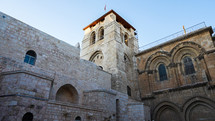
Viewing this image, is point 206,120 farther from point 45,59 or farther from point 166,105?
point 45,59

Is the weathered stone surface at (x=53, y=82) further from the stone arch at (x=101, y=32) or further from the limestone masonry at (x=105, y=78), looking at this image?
the stone arch at (x=101, y=32)

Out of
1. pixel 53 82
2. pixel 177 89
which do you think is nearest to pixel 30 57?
pixel 53 82

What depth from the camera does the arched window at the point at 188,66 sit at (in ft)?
40.5

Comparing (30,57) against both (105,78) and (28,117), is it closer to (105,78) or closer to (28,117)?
(28,117)

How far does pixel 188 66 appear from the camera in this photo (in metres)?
12.6

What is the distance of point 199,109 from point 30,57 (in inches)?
465

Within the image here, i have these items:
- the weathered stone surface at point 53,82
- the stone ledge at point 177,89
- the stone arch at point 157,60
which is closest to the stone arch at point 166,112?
the stone ledge at point 177,89

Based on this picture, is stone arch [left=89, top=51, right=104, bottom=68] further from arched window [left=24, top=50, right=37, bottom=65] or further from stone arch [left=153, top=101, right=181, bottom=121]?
arched window [left=24, top=50, right=37, bottom=65]

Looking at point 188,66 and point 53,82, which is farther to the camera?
point 188,66

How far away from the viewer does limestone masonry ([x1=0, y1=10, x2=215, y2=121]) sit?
6930mm

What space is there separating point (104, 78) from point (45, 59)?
5147mm

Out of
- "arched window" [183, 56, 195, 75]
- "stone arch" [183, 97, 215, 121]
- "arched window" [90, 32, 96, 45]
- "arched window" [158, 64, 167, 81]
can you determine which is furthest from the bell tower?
"stone arch" [183, 97, 215, 121]

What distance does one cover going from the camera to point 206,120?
34.3 feet

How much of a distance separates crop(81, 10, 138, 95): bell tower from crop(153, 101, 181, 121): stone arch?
2.93 metres
